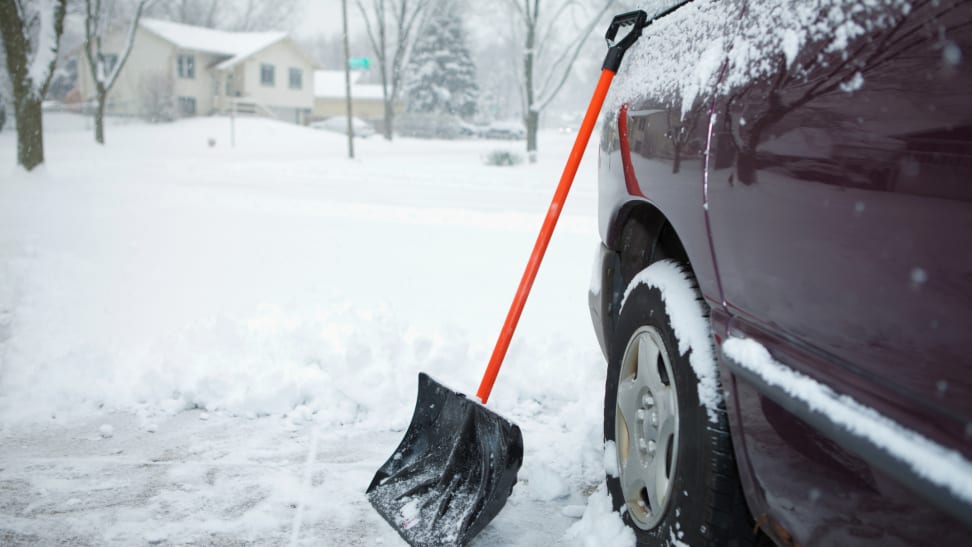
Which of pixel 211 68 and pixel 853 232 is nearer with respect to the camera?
pixel 853 232

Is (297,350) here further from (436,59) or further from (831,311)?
(436,59)

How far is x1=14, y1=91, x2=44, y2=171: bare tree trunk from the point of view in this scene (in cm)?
1348

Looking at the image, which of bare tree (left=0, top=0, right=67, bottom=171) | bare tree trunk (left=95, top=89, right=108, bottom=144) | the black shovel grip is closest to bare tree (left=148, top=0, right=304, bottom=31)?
bare tree trunk (left=95, top=89, right=108, bottom=144)

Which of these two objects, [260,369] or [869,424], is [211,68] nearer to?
[260,369]

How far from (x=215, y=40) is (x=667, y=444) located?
5014cm

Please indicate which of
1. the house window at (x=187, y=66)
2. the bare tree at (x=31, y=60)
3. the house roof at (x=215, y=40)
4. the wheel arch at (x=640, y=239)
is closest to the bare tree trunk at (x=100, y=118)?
the bare tree at (x=31, y=60)

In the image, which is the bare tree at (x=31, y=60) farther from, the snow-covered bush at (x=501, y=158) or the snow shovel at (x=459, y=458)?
the snow shovel at (x=459, y=458)

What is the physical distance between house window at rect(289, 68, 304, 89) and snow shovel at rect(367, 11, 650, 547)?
49.3m

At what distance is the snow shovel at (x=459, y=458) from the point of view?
85.9 inches

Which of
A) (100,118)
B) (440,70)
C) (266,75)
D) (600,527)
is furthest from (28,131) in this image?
(440,70)

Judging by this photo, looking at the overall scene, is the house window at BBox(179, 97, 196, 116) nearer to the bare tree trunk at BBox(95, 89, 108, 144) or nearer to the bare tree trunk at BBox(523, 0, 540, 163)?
the bare tree trunk at BBox(95, 89, 108, 144)

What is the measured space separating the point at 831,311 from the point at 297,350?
3052 millimetres

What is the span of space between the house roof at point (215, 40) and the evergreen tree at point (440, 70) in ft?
28.9

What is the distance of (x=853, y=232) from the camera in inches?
44.3
